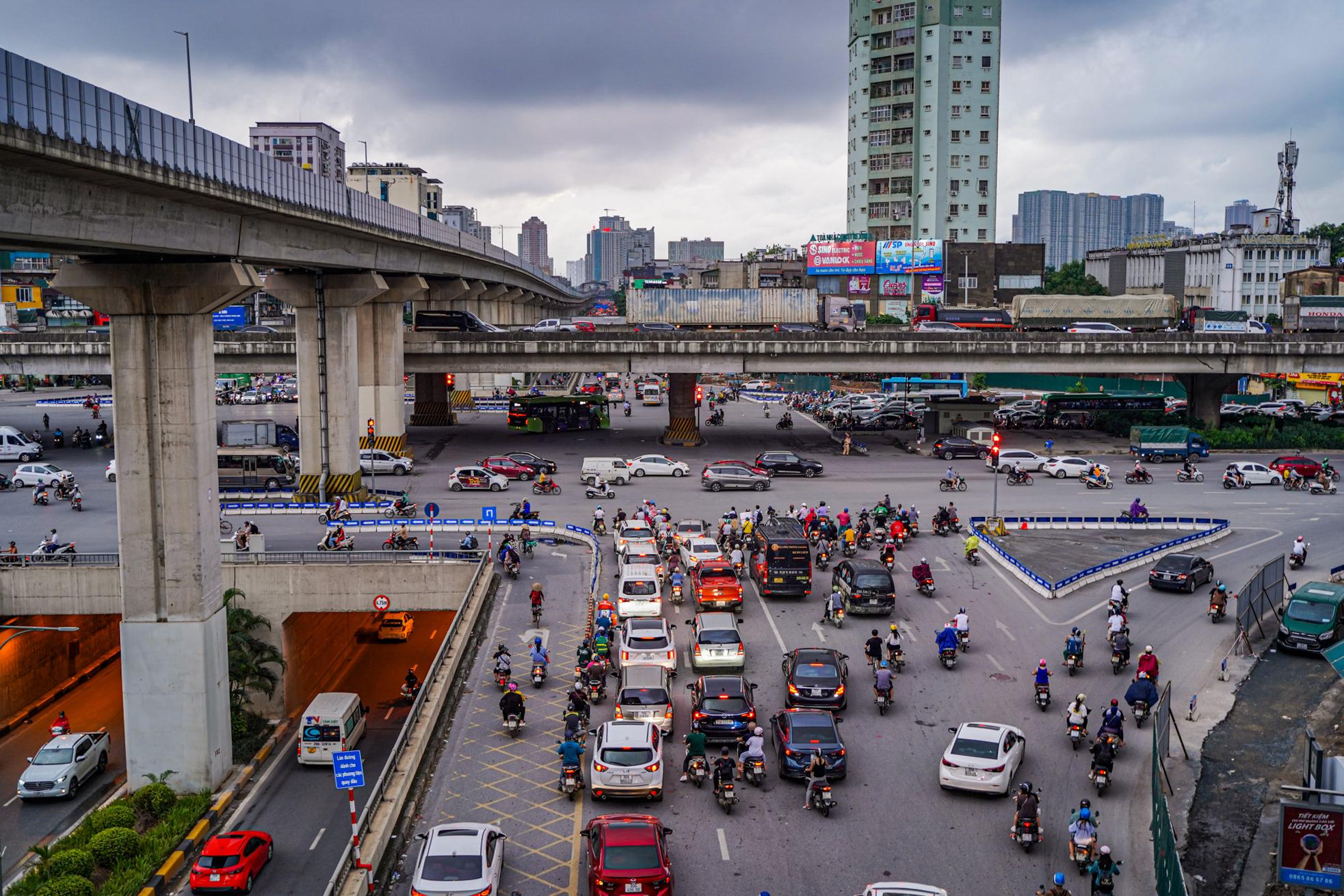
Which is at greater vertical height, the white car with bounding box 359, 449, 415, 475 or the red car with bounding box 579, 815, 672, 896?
the white car with bounding box 359, 449, 415, 475

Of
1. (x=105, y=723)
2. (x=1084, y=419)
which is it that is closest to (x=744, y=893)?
(x=105, y=723)

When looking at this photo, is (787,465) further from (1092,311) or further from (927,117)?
(927,117)

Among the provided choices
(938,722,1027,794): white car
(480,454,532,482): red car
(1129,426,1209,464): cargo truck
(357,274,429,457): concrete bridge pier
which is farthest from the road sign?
(1129,426,1209,464): cargo truck

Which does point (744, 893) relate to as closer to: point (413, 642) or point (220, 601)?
point (220, 601)

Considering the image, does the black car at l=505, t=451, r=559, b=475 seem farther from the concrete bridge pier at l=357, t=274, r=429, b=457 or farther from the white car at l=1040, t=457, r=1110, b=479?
the white car at l=1040, t=457, r=1110, b=479

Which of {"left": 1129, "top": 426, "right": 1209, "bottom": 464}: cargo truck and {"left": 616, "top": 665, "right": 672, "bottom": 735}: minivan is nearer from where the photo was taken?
{"left": 616, "top": 665, "right": 672, "bottom": 735}: minivan

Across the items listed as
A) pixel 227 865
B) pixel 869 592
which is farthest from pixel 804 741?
pixel 227 865
